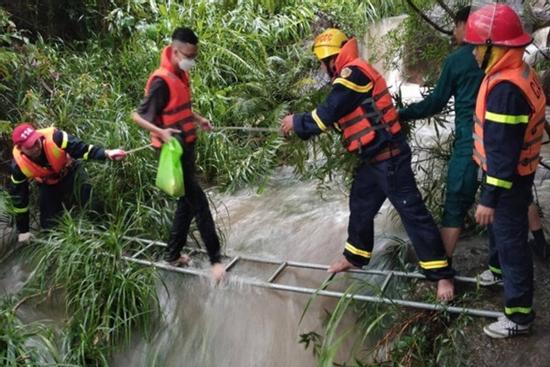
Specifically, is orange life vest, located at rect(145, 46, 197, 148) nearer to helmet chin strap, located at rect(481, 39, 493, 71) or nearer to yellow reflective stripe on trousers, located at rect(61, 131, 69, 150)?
yellow reflective stripe on trousers, located at rect(61, 131, 69, 150)

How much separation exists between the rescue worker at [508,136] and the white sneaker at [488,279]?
477mm

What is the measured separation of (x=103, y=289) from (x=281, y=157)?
2941mm

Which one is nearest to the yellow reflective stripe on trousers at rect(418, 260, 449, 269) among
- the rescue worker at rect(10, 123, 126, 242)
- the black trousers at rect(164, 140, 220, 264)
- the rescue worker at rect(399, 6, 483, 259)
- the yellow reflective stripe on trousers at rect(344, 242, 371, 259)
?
the rescue worker at rect(399, 6, 483, 259)

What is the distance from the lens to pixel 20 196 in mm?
4953

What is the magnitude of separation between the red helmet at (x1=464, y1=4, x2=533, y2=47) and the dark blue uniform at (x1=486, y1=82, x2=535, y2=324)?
0.74ft

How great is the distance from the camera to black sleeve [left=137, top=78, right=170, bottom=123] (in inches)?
146

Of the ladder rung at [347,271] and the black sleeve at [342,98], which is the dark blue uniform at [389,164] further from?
the ladder rung at [347,271]

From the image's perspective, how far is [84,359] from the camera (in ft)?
13.3

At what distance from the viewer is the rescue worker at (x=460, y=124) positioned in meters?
3.29

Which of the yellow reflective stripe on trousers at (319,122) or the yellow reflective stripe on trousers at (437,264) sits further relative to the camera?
the yellow reflective stripe on trousers at (437,264)

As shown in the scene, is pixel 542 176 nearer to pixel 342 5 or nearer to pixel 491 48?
pixel 491 48

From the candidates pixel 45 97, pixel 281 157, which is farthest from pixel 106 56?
pixel 281 157

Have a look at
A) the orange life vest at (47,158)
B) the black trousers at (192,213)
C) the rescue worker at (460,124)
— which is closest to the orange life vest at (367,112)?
the rescue worker at (460,124)

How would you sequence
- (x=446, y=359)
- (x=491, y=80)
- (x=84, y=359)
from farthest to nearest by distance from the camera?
(x=84, y=359) < (x=446, y=359) < (x=491, y=80)
